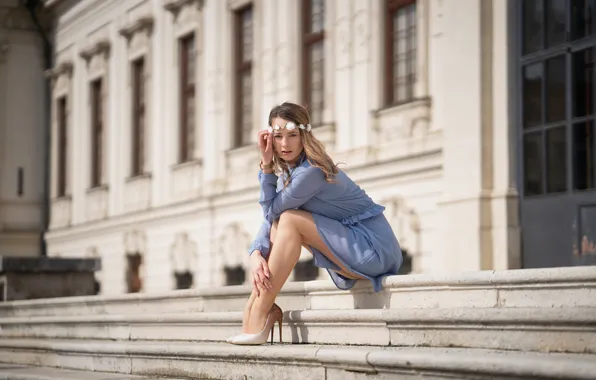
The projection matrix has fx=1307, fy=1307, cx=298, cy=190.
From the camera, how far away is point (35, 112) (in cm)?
2986

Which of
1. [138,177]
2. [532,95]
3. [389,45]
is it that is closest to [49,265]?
[389,45]

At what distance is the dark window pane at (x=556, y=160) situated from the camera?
12.7 meters

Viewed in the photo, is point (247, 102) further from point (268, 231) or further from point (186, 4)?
point (268, 231)

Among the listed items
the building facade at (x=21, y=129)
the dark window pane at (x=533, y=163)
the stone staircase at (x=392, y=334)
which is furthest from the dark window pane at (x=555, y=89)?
the building facade at (x=21, y=129)

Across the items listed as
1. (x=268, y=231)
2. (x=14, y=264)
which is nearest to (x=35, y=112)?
(x=14, y=264)

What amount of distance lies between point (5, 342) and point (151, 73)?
12.8 m

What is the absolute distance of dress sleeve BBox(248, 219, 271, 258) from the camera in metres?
7.03

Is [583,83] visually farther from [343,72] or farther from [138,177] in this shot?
[138,177]

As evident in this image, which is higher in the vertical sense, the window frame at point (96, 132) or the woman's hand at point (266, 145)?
the window frame at point (96, 132)

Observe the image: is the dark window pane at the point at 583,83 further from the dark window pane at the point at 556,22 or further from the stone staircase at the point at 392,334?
the stone staircase at the point at 392,334

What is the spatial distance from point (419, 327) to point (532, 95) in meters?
7.48

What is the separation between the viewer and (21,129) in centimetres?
2962

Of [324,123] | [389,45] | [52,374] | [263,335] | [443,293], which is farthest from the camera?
[324,123]

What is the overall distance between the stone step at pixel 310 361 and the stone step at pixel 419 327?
7cm
